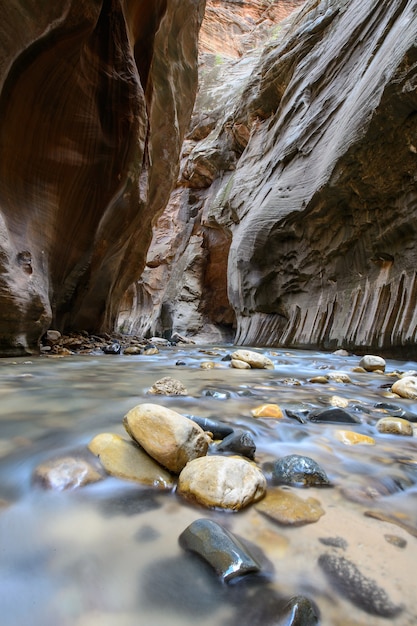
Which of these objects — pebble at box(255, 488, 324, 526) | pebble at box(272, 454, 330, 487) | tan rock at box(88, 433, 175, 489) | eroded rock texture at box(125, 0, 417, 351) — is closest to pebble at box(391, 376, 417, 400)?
pebble at box(272, 454, 330, 487)

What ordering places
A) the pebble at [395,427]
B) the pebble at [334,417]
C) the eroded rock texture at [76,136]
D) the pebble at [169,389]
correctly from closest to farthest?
the pebble at [395,427], the pebble at [334,417], the pebble at [169,389], the eroded rock texture at [76,136]

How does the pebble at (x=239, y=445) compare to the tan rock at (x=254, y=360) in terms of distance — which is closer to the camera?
the pebble at (x=239, y=445)

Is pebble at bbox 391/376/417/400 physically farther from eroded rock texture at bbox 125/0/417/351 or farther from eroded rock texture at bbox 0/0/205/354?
eroded rock texture at bbox 0/0/205/354

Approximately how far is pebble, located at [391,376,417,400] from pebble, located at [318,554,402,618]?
2.05m

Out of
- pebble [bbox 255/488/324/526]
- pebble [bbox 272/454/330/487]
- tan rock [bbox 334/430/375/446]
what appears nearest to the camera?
pebble [bbox 255/488/324/526]

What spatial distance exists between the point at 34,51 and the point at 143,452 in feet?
16.7

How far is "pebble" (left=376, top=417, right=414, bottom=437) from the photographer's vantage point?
1.62 m

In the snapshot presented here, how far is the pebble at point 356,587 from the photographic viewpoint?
0.62 metres

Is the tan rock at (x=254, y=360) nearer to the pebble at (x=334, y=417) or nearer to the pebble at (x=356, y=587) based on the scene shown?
the pebble at (x=334, y=417)

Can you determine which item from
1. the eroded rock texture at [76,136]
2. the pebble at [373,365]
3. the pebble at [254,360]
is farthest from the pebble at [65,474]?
the pebble at [373,365]

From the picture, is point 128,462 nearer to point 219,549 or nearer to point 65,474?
point 65,474

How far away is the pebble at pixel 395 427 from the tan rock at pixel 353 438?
0.47 ft

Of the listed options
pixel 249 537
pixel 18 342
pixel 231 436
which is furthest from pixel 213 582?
pixel 18 342

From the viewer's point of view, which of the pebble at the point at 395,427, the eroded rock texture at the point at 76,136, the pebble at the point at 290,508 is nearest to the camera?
the pebble at the point at 290,508
